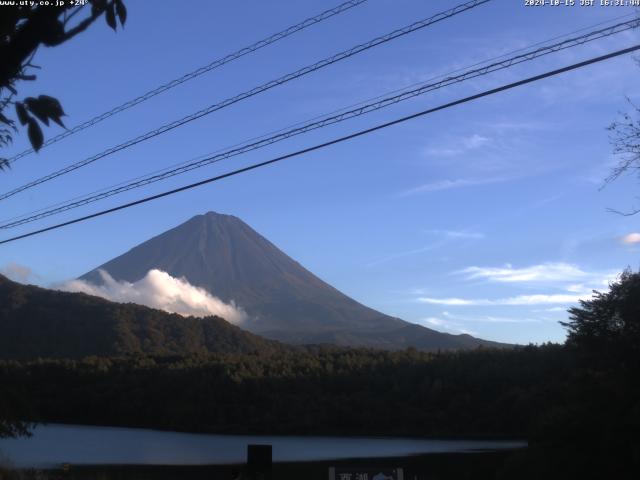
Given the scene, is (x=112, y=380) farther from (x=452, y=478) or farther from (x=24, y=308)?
(x=452, y=478)

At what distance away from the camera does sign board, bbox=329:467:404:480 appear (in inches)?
324

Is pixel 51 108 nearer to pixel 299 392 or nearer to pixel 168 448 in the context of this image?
pixel 168 448

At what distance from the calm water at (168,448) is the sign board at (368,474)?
29.5 metres

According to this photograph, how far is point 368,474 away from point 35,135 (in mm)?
5665

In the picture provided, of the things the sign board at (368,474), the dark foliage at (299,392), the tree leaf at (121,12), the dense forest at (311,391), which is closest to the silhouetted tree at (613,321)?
the sign board at (368,474)

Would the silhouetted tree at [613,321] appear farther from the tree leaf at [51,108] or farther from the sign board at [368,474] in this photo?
the tree leaf at [51,108]

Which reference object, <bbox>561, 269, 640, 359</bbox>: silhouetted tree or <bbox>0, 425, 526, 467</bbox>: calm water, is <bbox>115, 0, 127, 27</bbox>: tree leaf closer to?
<bbox>561, 269, 640, 359</bbox>: silhouetted tree

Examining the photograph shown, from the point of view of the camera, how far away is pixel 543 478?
24891mm

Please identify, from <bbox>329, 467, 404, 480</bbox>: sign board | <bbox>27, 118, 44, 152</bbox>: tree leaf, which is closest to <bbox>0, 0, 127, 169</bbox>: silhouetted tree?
<bbox>27, 118, 44, 152</bbox>: tree leaf

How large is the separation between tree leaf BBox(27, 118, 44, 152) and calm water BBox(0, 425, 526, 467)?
33.8m

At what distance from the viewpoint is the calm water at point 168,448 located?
40188mm

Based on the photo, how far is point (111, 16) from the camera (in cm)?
389

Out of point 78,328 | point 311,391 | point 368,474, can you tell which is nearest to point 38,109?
point 368,474

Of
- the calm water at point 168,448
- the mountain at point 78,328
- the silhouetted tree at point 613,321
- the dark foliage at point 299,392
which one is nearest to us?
the silhouetted tree at point 613,321
